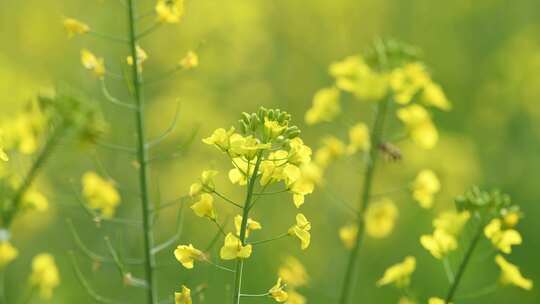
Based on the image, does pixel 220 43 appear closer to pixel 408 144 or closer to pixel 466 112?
pixel 408 144

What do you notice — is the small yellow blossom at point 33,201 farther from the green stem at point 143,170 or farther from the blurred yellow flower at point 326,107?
the blurred yellow flower at point 326,107

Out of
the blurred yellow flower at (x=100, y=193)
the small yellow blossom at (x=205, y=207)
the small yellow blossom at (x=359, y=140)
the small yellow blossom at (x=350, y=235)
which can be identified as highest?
the small yellow blossom at (x=359, y=140)

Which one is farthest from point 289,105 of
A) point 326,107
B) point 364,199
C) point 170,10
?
point 364,199

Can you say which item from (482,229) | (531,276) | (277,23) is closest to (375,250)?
(531,276)

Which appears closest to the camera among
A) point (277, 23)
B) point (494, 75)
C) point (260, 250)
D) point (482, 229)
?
point (482, 229)

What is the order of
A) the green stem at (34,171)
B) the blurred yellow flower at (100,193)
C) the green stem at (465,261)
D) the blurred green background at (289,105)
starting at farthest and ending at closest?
1. the blurred green background at (289,105)
2. the blurred yellow flower at (100,193)
3. the green stem at (465,261)
4. the green stem at (34,171)

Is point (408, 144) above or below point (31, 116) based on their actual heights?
above

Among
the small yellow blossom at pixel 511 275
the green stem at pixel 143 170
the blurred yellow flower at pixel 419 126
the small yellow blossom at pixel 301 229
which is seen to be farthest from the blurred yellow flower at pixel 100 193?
the small yellow blossom at pixel 511 275

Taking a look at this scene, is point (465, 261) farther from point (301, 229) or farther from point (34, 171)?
point (34, 171)
